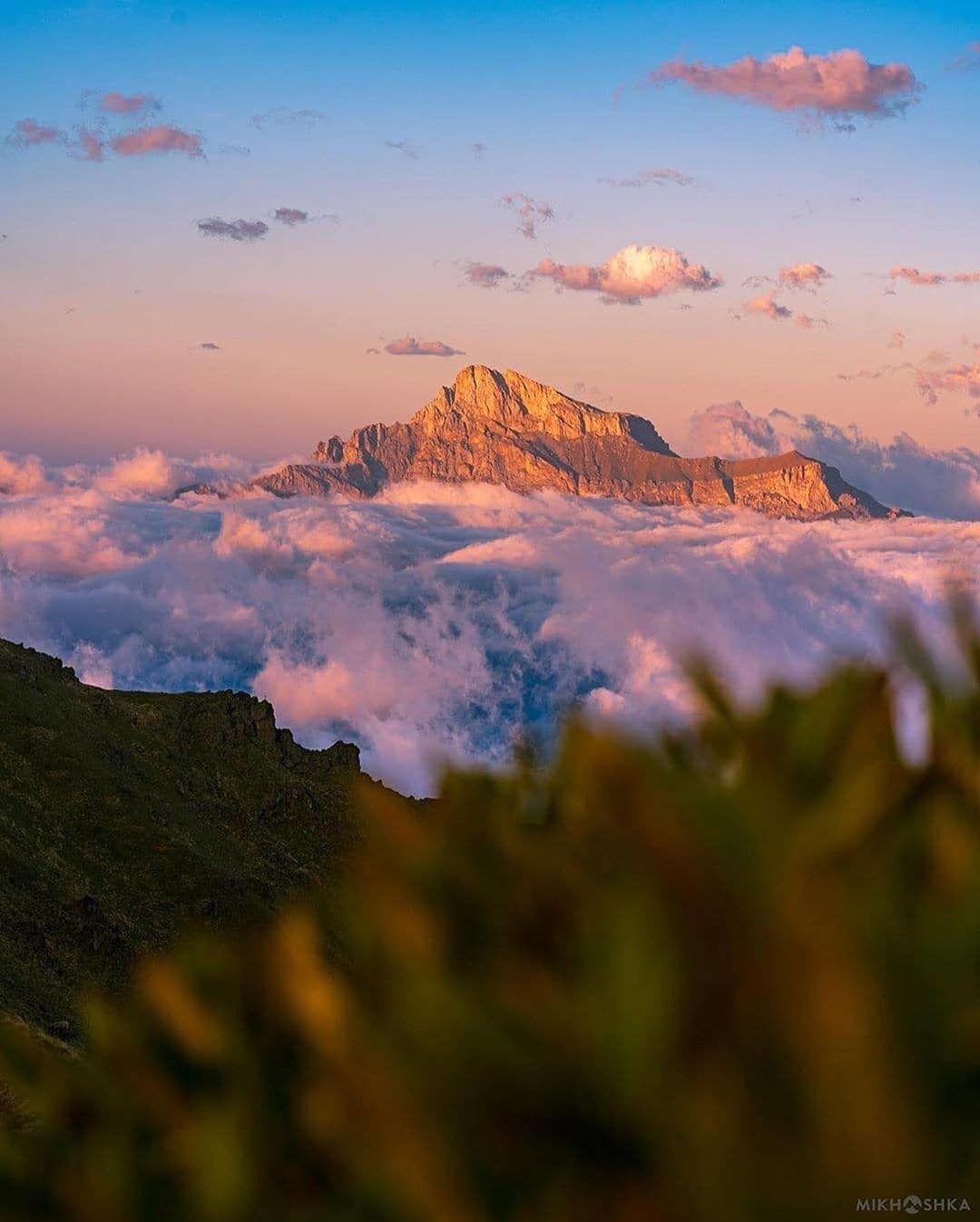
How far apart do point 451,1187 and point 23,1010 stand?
5631 inches

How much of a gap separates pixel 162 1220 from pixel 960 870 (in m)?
2.48

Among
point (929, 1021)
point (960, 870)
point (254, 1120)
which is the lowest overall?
point (254, 1120)

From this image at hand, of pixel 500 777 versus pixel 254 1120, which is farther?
pixel 500 777

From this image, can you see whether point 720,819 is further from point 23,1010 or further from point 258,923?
point 23,1010

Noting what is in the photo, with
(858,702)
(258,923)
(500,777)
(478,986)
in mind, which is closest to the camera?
(478,986)

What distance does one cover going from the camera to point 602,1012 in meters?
2.64

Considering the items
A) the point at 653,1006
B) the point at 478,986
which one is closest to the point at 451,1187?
the point at 478,986

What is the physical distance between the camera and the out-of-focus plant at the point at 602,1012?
2.54m

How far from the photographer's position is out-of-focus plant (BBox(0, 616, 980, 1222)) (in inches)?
100.0

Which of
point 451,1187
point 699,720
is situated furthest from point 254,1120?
point 699,720

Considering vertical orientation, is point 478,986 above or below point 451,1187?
above

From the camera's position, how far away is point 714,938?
2869 millimetres

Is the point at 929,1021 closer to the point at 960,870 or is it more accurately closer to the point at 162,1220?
the point at 960,870

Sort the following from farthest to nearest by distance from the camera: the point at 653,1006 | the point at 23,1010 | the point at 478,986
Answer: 1. the point at 23,1010
2. the point at 478,986
3. the point at 653,1006
